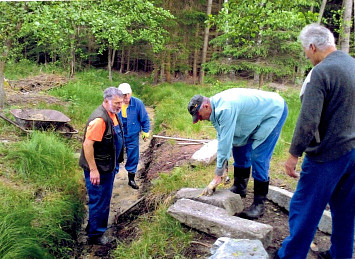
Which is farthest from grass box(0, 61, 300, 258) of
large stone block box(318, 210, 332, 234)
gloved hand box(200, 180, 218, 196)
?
large stone block box(318, 210, 332, 234)

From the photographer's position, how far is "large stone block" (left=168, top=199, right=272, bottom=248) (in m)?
3.11

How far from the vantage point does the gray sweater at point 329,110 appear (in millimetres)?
2301

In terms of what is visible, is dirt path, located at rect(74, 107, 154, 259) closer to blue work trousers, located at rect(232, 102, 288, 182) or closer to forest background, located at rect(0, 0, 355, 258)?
forest background, located at rect(0, 0, 355, 258)

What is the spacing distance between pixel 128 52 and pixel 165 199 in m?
19.7

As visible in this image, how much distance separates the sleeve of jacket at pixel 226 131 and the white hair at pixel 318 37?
1.08 meters

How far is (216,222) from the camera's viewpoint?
10.7ft

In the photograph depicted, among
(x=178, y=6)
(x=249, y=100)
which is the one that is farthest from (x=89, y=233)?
(x=178, y=6)

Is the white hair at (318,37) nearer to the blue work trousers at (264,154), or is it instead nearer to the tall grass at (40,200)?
the blue work trousers at (264,154)

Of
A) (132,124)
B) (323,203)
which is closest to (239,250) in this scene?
(323,203)

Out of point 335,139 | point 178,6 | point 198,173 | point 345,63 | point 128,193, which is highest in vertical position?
point 178,6

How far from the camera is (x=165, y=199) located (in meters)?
4.60

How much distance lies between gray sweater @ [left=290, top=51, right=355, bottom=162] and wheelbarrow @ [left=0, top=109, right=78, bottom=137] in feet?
17.8

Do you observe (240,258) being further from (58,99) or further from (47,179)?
(58,99)

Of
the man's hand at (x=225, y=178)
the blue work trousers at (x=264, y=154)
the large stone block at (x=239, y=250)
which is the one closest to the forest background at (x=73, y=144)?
the man's hand at (x=225, y=178)
